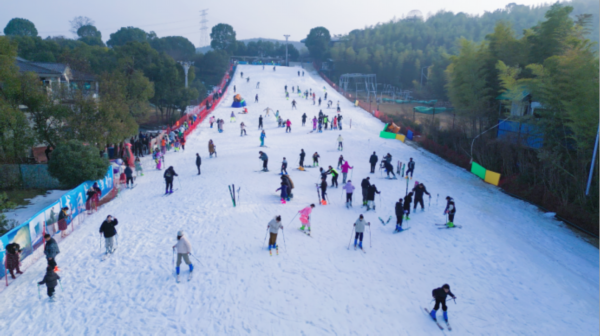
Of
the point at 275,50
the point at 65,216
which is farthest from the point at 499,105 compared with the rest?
the point at 275,50

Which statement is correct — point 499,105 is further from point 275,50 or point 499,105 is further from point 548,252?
point 275,50

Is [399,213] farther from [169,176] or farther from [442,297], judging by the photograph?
[169,176]

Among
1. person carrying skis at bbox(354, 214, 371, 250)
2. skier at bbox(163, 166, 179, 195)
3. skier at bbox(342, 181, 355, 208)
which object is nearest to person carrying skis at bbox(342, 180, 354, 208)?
skier at bbox(342, 181, 355, 208)

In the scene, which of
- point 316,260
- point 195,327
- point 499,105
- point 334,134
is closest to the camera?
point 195,327

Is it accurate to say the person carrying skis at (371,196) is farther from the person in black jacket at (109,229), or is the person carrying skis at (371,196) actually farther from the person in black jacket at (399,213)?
the person in black jacket at (109,229)

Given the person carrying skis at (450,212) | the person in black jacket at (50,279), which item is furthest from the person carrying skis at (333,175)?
the person in black jacket at (50,279)

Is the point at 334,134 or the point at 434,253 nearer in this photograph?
the point at 434,253

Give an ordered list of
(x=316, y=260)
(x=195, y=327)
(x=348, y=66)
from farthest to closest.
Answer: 1. (x=348, y=66)
2. (x=316, y=260)
3. (x=195, y=327)

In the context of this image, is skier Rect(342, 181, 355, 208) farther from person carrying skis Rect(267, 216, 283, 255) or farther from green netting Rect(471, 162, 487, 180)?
green netting Rect(471, 162, 487, 180)
